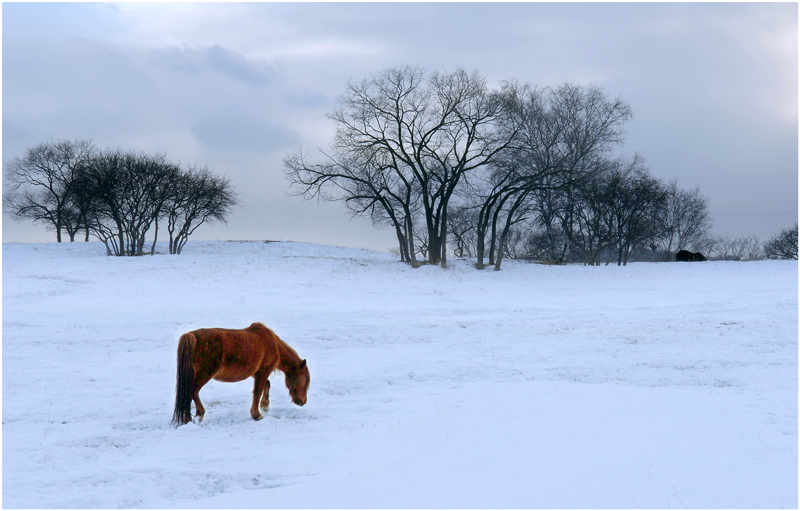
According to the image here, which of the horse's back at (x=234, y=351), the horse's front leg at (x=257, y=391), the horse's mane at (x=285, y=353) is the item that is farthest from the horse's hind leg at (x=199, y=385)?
the horse's mane at (x=285, y=353)

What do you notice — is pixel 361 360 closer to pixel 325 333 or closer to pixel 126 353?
pixel 325 333

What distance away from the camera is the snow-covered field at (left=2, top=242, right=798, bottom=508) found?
18.4ft

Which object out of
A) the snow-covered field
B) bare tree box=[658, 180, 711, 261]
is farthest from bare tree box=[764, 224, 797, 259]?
the snow-covered field

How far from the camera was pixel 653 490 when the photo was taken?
5414mm

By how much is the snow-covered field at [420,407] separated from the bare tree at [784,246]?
52.3m

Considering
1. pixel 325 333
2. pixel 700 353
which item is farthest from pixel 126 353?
pixel 700 353

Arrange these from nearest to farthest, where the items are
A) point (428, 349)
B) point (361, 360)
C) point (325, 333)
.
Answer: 1. point (361, 360)
2. point (428, 349)
3. point (325, 333)

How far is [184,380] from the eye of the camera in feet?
24.5

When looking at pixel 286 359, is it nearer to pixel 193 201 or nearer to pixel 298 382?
pixel 298 382

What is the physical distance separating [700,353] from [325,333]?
8742mm

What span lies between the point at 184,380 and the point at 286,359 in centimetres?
136

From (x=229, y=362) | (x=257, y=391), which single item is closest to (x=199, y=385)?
(x=229, y=362)

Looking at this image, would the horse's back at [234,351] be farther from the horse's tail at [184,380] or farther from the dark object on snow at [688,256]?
the dark object on snow at [688,256]

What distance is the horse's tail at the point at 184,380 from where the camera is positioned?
7.40 metres
